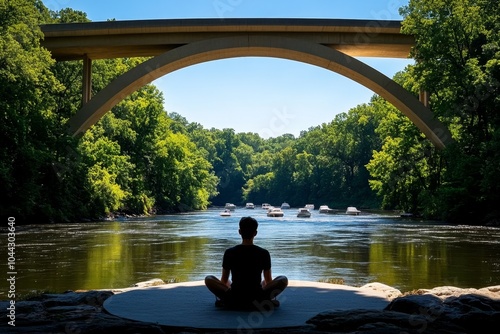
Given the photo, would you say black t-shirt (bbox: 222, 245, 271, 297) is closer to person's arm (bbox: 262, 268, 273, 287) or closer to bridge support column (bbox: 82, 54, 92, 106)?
person's arm (bbox: 262, 268, 273, 287)

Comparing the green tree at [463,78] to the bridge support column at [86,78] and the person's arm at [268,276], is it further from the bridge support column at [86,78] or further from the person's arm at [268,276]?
the person's arm at [268,276]

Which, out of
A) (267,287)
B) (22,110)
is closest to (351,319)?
(267,287)

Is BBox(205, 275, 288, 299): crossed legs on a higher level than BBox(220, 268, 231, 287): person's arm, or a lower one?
lower

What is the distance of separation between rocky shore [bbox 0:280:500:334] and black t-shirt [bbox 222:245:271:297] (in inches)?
29.2

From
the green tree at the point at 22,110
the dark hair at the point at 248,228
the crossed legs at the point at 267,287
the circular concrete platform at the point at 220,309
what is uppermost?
the green tree at the point at 22,110

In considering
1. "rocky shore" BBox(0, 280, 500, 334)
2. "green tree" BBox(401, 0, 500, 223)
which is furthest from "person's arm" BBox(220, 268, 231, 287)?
"green tree" BBox(401, 0, 500, 223)

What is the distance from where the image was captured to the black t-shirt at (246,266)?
556 cm

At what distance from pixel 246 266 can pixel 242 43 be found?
26.1m

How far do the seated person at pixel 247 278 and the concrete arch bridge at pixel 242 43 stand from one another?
82.2 ft

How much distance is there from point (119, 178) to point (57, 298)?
135ft

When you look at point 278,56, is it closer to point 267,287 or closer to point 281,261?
point 281,261

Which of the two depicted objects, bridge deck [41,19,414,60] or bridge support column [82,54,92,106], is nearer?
bridge deck [41,19,414,60]

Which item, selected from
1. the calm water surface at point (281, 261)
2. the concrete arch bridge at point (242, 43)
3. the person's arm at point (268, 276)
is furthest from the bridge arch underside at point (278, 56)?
the person's arm at point (268, 276)

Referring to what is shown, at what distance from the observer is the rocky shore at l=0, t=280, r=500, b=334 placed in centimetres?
473
